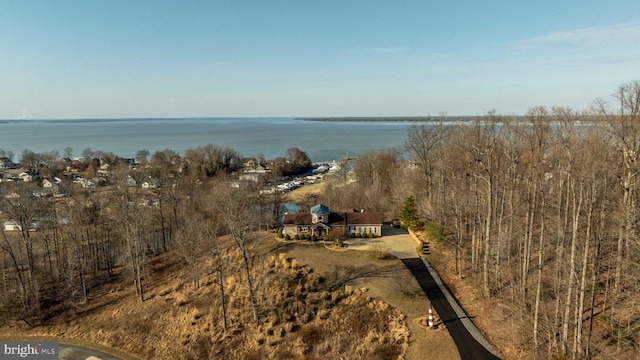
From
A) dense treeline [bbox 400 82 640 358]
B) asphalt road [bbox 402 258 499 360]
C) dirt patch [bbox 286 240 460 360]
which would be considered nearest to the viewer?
dense treeline [bbox 400 82 640 358]

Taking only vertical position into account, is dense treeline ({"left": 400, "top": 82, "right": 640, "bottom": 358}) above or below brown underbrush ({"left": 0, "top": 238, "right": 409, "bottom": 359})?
above

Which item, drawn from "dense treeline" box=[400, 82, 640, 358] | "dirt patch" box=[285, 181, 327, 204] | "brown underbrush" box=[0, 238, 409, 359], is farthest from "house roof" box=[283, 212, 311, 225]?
"dirt patch" box=[285, 181, 327, 204]

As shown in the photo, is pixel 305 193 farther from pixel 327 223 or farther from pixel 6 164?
pixel 6 164

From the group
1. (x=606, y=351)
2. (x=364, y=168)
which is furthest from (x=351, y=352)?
(x=364, y=168)

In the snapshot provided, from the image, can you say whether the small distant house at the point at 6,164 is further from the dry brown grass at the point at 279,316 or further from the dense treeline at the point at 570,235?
the dense treeline at the point at 570,235

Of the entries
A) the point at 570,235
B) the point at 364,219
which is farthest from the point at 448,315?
the point at 364,219

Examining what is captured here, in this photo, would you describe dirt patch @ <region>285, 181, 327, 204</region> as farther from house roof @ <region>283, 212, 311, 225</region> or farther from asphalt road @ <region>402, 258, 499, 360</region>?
asphalt road @ <region>402, 258, 499, 360</region>

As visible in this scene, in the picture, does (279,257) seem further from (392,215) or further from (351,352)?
(392,215)
